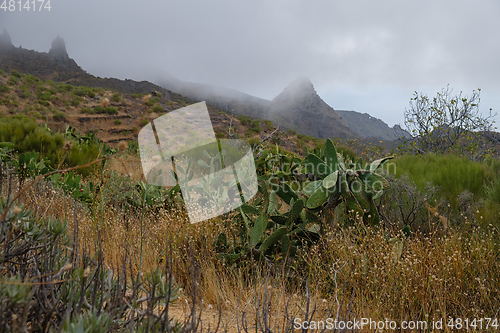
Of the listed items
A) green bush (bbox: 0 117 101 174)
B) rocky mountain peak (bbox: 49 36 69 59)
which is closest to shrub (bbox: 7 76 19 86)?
green bush (bbox: 0 117 101 174)

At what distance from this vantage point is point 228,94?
61.8 meters

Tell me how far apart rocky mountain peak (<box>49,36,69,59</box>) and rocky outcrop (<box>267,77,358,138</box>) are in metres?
40.6

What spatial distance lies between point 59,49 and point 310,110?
55.4 m

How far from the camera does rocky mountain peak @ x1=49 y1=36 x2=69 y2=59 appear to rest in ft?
176

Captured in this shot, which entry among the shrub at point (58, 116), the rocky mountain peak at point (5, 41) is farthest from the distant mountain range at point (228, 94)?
the shrub at point (58, 116)

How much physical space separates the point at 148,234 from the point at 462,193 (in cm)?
334

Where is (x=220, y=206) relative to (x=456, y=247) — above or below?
below

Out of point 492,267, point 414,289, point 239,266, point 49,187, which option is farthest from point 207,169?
point 492,267

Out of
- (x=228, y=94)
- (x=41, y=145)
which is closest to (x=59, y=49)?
(x=228, y=94)

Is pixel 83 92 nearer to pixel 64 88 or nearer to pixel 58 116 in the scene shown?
pixel 64 88

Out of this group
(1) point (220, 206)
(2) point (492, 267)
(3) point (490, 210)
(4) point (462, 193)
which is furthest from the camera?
(4) point (462, 193)

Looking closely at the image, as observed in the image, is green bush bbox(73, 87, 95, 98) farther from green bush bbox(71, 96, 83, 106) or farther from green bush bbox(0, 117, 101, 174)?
green bush bbox(0, 117, 101, 174)

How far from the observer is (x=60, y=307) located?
1104 millimetres

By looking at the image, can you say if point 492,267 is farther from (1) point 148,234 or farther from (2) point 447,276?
(1) point 148,234
